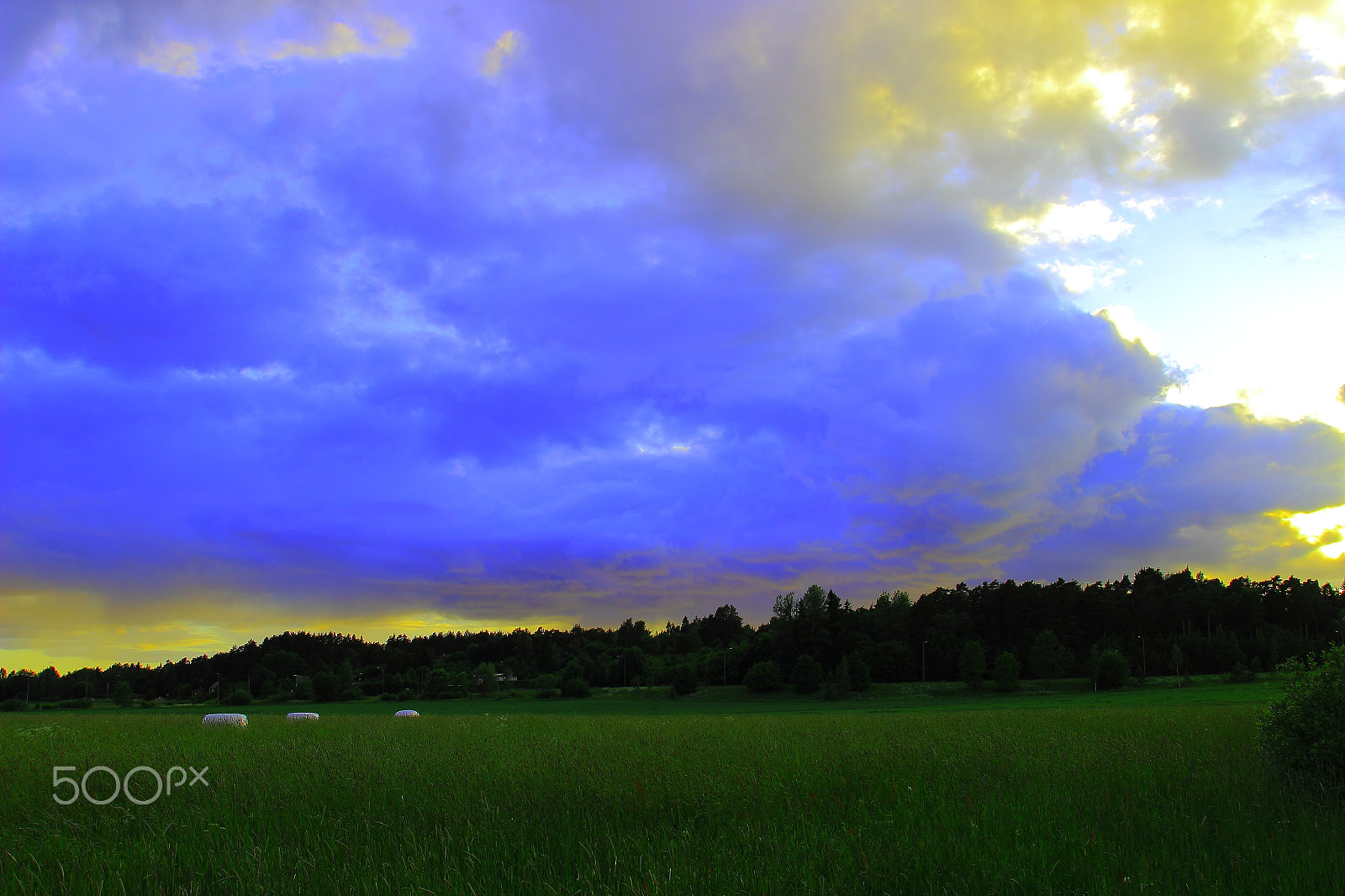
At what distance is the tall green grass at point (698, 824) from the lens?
7.00 metres

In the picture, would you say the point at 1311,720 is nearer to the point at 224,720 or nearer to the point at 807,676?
the point at 224,720

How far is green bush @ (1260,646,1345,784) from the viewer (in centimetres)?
1095

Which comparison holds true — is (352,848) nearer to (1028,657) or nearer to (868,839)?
(868,839)

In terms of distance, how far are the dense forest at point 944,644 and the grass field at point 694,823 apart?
98.7 meters

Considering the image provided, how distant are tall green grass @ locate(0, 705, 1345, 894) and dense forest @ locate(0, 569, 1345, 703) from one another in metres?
98.8

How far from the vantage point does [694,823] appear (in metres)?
9.51

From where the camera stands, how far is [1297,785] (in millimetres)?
10719

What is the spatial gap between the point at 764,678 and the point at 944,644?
33361 mm

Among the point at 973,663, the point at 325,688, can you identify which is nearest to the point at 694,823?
the point at 973,663

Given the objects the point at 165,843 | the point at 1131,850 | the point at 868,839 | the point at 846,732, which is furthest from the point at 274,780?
the point at 846,732

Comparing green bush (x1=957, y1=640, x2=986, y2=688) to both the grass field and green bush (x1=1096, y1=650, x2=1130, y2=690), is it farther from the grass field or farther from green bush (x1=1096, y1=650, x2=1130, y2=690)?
the grass field

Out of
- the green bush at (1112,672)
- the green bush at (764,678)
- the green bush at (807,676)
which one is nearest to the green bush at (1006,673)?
the green bush at (1112,672)

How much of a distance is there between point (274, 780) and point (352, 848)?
5167mm

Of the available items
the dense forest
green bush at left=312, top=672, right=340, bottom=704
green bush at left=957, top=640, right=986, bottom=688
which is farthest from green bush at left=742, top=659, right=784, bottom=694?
green bush at left=312, top=672, right=340, bottom=704
